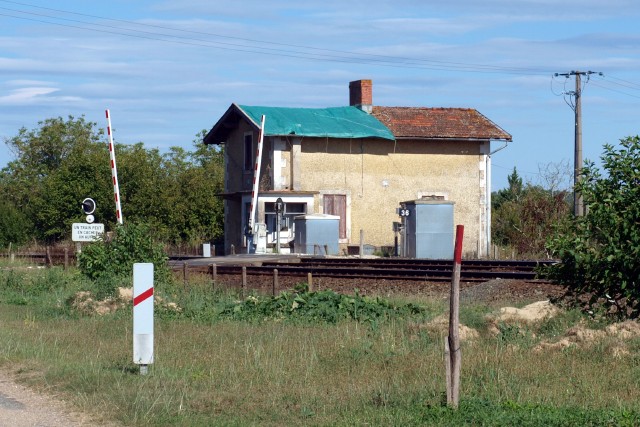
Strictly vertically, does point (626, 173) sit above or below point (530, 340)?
above

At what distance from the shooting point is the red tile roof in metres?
46.2

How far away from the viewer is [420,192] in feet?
153

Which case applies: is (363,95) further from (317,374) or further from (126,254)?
(317,374)

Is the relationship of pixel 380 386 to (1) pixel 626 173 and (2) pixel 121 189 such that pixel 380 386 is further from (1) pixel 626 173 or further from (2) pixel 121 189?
(2) pixel 121 189

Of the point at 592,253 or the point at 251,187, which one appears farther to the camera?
the point at 251,187

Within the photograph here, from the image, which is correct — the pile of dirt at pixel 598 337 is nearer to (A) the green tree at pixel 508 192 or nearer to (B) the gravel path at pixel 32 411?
(B) the gravel path at pixel 32 411

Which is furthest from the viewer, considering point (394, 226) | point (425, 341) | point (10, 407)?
point (394, 226)

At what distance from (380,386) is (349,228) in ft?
115

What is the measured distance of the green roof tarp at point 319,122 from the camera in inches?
1736

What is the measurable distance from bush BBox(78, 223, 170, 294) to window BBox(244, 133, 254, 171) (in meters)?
24.3

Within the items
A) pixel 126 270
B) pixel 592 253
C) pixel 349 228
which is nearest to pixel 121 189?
pixel 349 228

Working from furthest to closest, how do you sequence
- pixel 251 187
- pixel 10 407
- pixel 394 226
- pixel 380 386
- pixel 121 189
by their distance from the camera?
pixel 121 189 < pixel 251 187 < pixel 394 226 < pixel 380 386 < pixel 10 407

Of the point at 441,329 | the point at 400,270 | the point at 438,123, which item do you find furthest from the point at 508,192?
the point at 441,329

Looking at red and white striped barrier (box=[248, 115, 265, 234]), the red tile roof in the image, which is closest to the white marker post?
red and white striped barrier (box=[248, 115, 265, 234])
